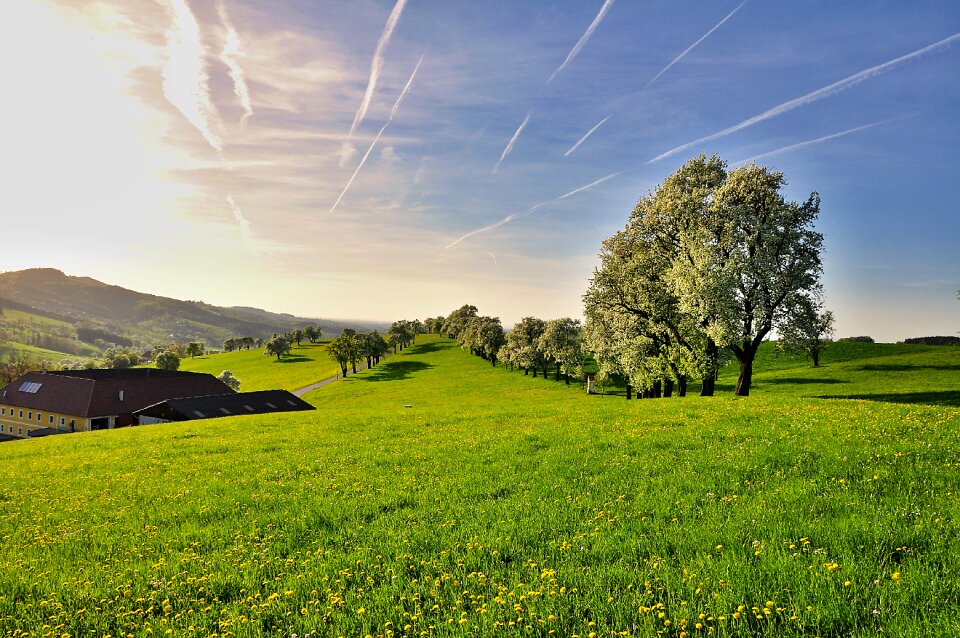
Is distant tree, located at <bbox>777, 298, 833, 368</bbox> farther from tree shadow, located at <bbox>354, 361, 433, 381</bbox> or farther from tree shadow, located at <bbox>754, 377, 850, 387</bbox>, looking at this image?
tree shadow, located at <bbox>354, 361, 433, 381</bbox>

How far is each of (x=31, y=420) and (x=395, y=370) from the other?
8348cm

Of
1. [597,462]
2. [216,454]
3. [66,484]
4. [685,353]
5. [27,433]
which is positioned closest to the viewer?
[597,462]

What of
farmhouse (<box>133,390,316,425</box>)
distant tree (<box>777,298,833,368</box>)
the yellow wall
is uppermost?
distant tree (<box>777,298,833,368</box>)

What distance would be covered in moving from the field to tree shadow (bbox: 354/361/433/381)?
366 feet

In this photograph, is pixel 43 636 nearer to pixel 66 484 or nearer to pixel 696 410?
pixel 66 484

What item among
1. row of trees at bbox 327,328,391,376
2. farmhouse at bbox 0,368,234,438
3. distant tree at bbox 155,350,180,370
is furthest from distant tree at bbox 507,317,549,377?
distant tree at bbox 155,350,180,370

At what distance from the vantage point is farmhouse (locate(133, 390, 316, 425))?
6995cm

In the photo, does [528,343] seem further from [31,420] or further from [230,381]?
[31,420]

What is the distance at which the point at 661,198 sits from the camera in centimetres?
4016

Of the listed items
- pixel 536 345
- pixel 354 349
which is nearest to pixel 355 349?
pixel 354 349

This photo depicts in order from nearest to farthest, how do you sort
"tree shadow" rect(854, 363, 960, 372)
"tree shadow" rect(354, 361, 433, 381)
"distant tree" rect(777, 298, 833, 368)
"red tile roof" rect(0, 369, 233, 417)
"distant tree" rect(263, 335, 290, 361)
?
"distant tree" rect(777, 298, 833, 368)
"tree shadow" rect(854, 363, 960, 372)
"red tile roof" rect(0, 369, 233, 417)
"tree shadow" rect(354, 361, 433, 381)
"distant tree" rect(263, 335, 290, 361)

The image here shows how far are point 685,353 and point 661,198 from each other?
1388cm

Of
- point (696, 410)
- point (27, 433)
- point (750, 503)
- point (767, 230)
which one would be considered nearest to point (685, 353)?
point (767, 230)

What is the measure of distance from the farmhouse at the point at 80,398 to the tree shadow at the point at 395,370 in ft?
145
